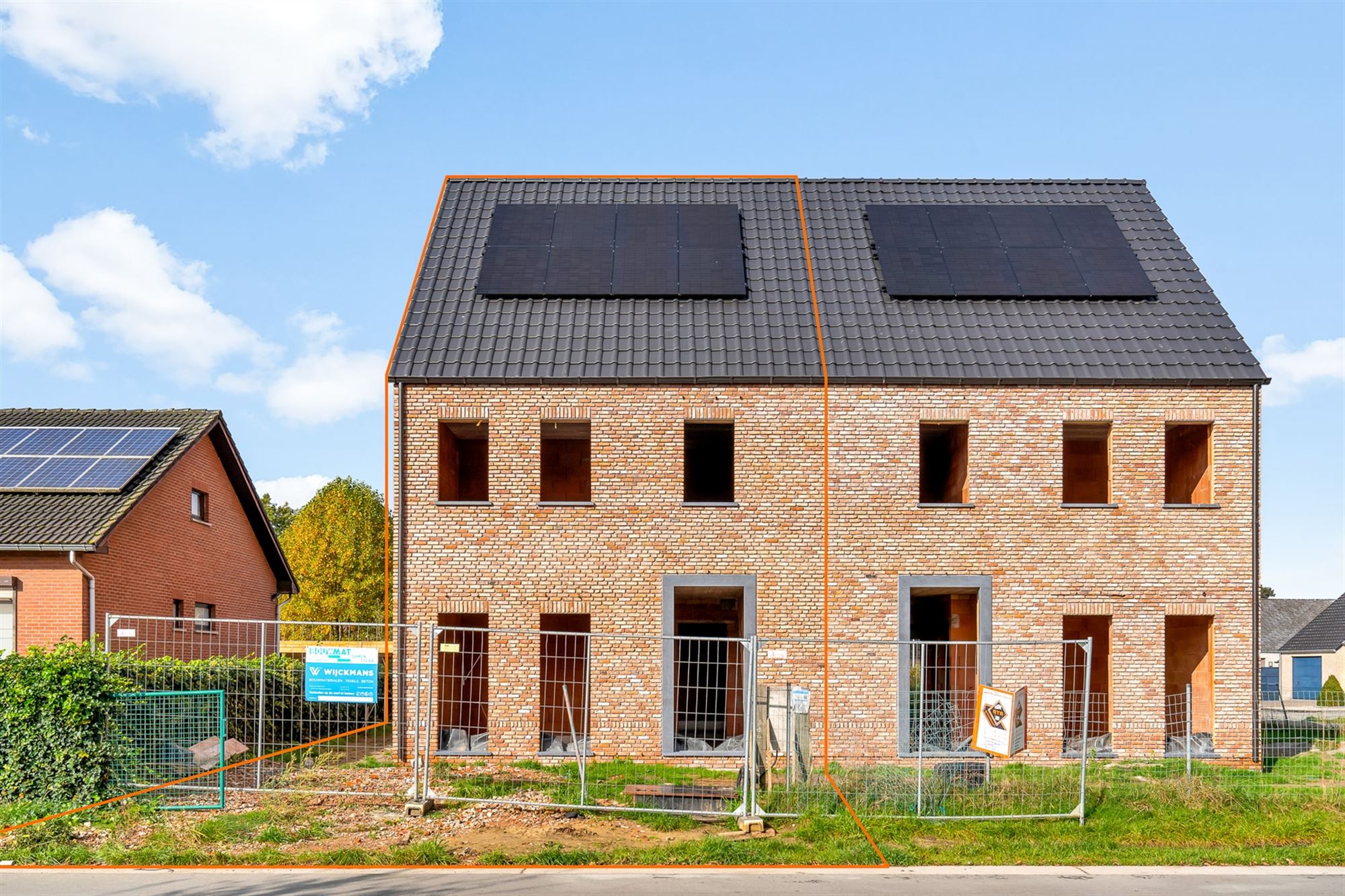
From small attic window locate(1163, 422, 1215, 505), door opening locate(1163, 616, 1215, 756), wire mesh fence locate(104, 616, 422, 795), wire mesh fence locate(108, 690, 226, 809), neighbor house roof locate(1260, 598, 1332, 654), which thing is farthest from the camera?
neighbor house roof locate(1260, 598, 1332, 654)

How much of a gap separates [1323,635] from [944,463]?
3697 centimetres

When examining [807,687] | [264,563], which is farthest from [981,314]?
[264,563]

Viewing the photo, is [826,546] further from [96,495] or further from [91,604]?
[96,495]

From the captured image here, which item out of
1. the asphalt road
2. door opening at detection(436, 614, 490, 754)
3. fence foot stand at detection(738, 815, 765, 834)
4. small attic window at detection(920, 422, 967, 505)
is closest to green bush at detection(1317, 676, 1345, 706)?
small attic window at detection(920, 422, 967, 505)

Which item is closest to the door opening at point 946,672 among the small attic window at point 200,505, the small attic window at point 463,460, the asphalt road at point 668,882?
the asphalt road at point 668,882

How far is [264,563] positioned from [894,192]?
1851cm

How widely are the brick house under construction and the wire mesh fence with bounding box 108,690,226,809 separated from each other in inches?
168

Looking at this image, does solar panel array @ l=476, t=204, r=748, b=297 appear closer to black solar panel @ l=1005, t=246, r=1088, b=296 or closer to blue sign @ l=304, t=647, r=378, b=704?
black solar panel @ l=1005, t=246, r=1088, b=296

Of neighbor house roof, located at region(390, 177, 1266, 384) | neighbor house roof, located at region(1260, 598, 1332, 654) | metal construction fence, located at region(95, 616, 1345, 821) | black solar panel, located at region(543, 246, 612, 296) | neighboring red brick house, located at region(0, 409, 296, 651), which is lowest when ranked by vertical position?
neighbor house roof, located at region(1260, 598, 1332, 654)

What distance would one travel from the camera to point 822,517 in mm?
16625

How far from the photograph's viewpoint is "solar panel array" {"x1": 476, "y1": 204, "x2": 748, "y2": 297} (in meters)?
18.4

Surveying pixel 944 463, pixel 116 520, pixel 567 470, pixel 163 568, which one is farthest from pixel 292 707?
pixel 944 463

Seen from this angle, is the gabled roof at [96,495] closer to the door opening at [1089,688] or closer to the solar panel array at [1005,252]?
the solar panel array at [1005,252]

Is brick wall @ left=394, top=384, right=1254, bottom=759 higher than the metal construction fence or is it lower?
higher
